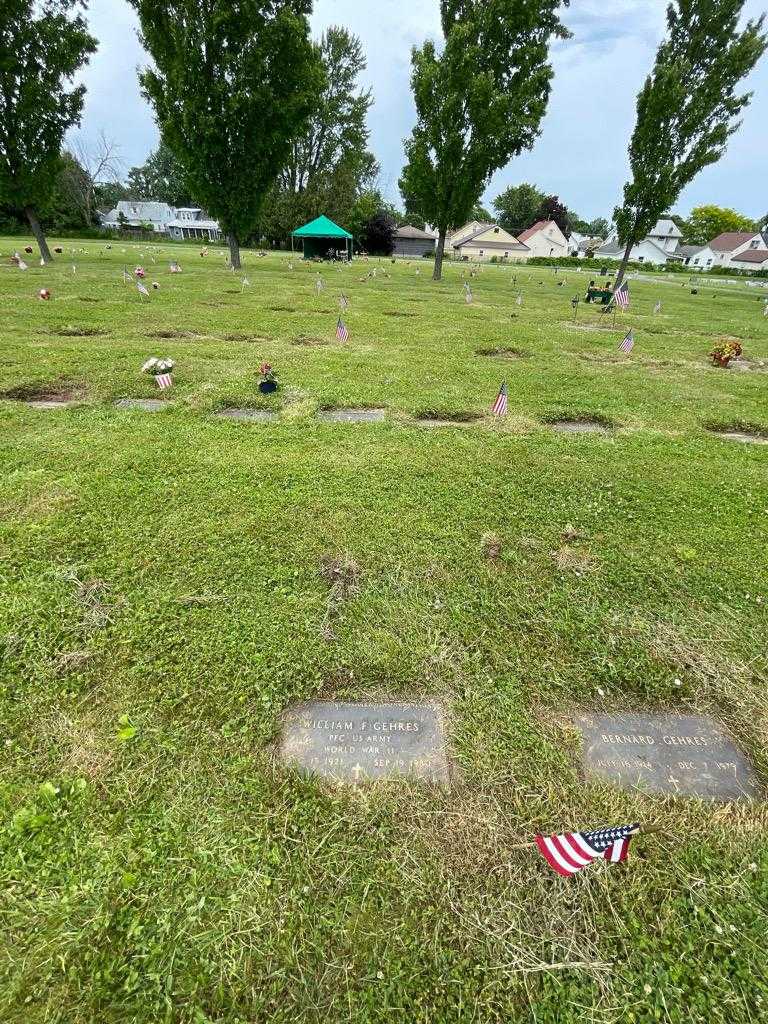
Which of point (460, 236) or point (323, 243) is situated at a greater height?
point (460, 236)

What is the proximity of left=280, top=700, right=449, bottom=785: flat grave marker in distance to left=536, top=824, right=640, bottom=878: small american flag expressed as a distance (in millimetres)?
467

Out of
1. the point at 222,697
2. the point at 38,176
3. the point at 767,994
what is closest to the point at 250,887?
the point at 222,697

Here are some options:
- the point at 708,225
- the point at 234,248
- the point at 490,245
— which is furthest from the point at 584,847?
the point at 708,225

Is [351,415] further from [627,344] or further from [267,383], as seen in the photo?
[627,344]

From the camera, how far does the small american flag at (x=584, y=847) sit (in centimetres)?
157

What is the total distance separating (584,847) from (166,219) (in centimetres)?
9265

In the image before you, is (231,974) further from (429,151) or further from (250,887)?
(429,151)

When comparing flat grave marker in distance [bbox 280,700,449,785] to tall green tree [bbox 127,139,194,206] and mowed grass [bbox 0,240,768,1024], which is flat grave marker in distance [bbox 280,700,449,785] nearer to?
mowed grass [bbox 0,240,768,1024]

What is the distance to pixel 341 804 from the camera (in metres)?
1.88

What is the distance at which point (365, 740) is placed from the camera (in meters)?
2.13

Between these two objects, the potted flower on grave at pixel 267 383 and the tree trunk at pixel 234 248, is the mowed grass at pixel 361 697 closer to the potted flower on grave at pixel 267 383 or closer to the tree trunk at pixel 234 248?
the potted flower on grave at pixel 267 383

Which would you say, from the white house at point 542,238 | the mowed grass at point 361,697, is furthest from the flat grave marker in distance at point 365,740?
the white house at point 542,238

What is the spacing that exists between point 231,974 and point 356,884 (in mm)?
443

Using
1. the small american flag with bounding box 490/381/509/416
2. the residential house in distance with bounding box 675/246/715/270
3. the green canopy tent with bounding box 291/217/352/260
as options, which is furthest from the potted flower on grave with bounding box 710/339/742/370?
the residential house in distance with bounding box 675/246/715/270
